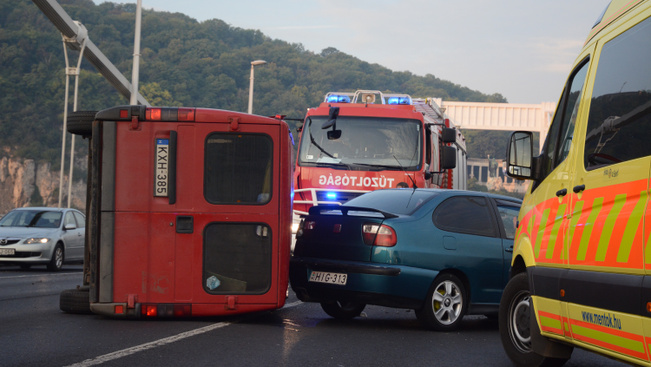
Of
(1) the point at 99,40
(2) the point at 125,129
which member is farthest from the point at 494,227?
(1) the point at 99,40

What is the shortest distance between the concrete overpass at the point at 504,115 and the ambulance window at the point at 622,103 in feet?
205

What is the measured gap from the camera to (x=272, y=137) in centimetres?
931

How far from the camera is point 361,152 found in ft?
47.8

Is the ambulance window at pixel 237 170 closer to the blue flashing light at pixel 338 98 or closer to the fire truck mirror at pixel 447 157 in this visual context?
the fire truck mirror at pixel 447 157

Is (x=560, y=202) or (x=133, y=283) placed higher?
(x=560, y=202)

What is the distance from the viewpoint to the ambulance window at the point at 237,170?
9.27 metres

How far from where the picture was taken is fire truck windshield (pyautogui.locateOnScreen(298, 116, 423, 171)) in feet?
47.4

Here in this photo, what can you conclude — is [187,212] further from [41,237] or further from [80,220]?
[80,220]

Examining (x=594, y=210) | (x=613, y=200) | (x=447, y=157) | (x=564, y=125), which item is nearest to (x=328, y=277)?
(x=564, y=125)

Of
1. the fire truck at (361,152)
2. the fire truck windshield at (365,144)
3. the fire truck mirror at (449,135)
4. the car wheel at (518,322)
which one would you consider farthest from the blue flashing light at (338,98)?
the car wheel at (518,322)

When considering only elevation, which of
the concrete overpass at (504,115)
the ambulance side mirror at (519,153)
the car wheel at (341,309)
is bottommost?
the car wheel at (341,309)

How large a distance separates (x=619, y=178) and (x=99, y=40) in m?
86.3

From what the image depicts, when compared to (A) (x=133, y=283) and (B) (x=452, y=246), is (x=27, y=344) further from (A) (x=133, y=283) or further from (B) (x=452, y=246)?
(B) (x=452, y=246)

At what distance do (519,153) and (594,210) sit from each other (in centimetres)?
132
